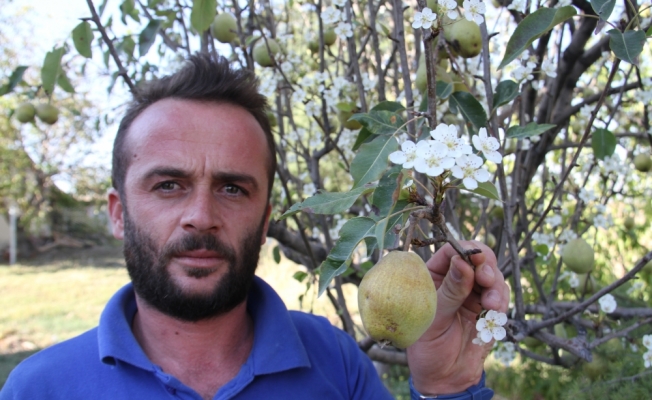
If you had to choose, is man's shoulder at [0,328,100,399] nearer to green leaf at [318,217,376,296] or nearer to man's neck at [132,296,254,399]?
man's neck at [132,296,254,399]

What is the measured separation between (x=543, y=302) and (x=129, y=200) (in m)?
1.83

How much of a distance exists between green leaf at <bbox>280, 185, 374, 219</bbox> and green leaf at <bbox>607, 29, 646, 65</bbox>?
1.89 feet

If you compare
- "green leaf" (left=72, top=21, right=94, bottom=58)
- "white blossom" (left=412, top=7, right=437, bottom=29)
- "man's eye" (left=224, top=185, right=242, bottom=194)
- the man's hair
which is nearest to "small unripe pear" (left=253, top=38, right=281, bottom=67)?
the man's hair

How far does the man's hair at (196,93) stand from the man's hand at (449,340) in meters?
0.68

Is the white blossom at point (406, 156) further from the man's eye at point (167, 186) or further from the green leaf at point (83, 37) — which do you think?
the green leaf at point (83, 37)

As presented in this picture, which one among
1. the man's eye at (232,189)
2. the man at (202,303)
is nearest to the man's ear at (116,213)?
the man at (202,303)

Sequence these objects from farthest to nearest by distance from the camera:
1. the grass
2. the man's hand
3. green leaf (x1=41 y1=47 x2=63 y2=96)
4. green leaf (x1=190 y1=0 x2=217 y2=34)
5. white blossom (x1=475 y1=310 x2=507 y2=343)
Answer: the grass < green leaf (x1=41 y1=47 x2=63 y2=96) < green leaf (x1=190 y1=0 x2=217 y2=34) < the man's hand < white blossom (x1=475 y1=310 x2=507 y2=343)

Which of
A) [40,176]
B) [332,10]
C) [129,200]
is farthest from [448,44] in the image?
[40,176]

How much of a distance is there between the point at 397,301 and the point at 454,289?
43cm

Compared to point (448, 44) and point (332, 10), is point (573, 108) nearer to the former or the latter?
point (448, 44)

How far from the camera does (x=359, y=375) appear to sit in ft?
Answer: 5.47

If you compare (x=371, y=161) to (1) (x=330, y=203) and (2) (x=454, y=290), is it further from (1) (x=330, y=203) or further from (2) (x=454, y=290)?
(2) (x=454, y=290)

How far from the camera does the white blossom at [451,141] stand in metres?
0.81

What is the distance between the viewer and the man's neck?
4.98 ft
